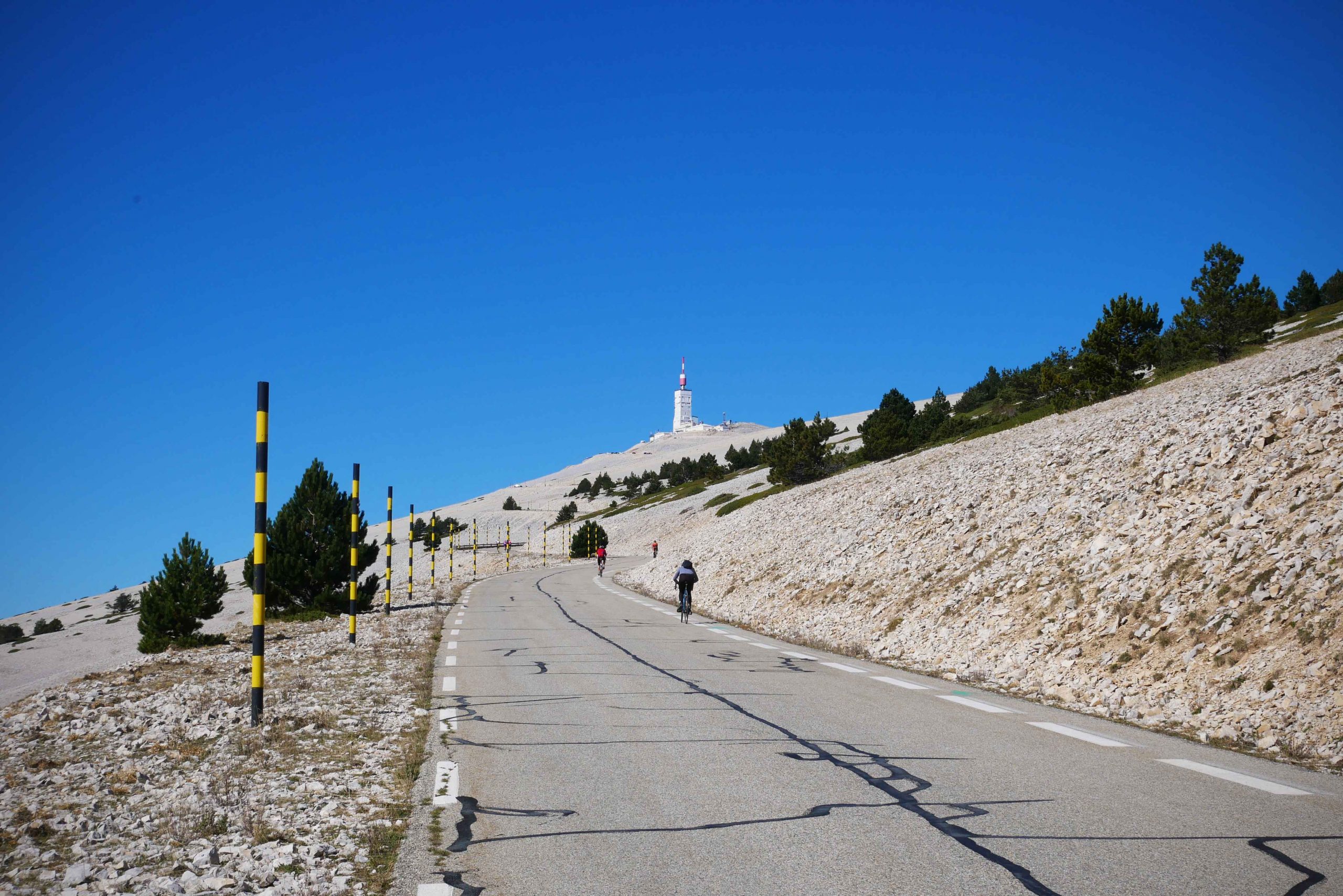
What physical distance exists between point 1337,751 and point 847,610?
12097 mm

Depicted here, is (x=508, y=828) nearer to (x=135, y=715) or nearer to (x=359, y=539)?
(x=135, y=715)

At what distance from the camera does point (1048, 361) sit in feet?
193

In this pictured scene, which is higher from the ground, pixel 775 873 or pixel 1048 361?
pixel 1048 361

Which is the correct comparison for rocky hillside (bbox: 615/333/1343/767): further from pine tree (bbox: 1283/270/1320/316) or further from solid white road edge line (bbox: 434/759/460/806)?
pine tree (bbox: 1283/270/1320/316)

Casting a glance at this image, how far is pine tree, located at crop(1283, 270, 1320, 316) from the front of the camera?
83.6 metres

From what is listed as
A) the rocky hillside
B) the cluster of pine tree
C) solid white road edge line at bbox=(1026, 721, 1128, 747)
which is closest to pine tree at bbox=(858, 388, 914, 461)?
the cluster of pine tree

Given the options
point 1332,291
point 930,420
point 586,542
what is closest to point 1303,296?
point 1332,291

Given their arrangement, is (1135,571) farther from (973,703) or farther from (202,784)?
(202,784)

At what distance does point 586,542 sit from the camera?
7288cm

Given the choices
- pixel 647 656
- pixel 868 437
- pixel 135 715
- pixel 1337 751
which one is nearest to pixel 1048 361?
pixel 868 437

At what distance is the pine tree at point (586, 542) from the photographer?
72312mm

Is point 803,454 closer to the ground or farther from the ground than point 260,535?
farther from the ground

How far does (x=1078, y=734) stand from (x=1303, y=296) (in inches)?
3795

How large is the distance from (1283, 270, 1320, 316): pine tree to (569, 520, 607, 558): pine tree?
66102 mm
